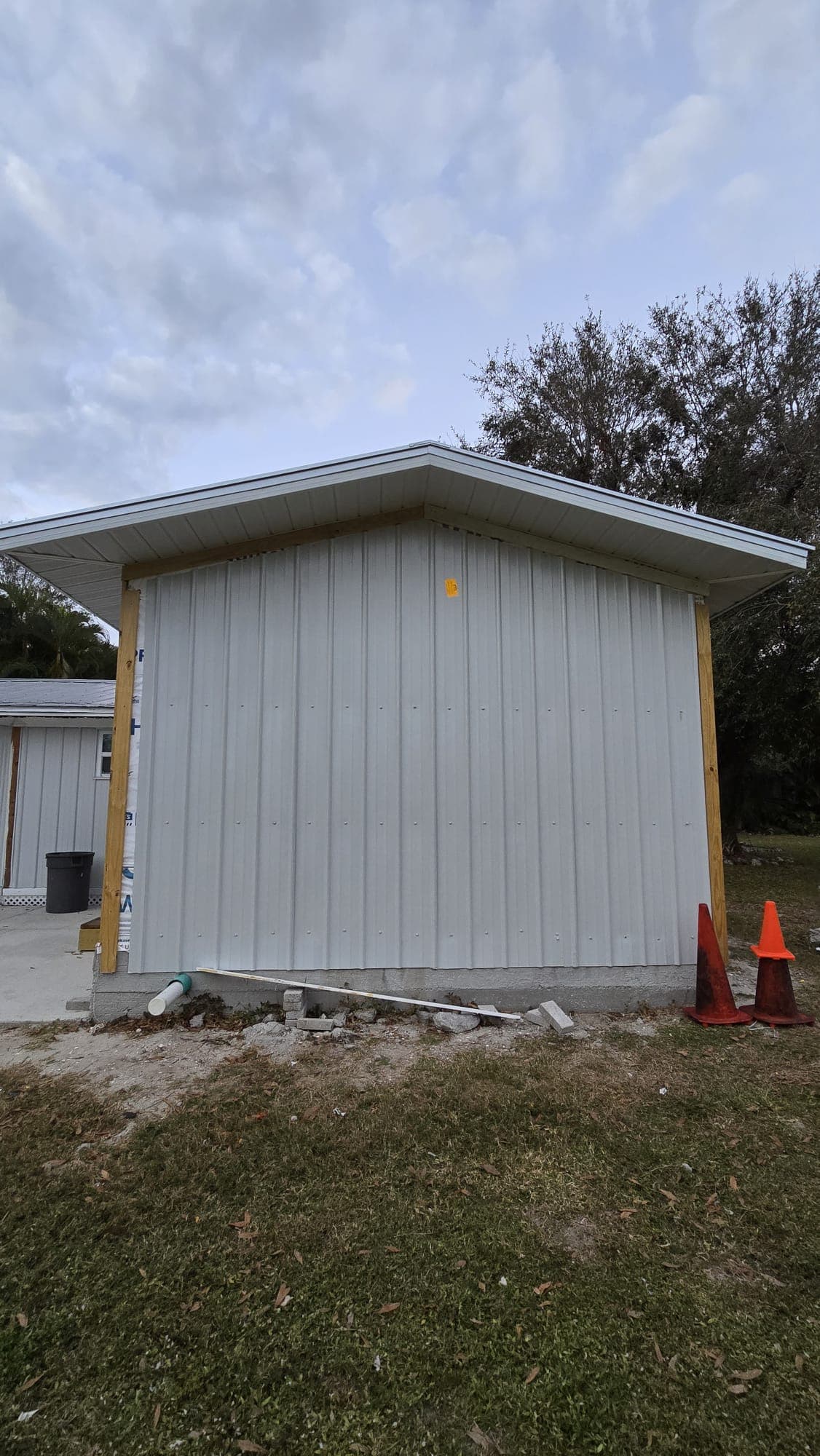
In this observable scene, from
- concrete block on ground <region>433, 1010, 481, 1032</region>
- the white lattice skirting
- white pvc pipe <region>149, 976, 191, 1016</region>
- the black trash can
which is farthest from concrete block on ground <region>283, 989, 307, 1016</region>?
the white lattice skirting

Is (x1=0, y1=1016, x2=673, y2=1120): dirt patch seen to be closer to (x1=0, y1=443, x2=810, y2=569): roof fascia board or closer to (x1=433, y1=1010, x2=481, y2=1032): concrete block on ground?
(x1=433, y1=1010, x2=481, y2=1032): concrete block on ground

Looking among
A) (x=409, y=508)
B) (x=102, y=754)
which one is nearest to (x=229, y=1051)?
(x=409, y=508)

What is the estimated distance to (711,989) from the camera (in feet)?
13.7

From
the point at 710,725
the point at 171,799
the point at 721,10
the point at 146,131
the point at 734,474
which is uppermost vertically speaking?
the point at 721,10

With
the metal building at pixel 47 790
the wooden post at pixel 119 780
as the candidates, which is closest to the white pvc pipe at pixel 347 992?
the wooden post at pixel 119 780

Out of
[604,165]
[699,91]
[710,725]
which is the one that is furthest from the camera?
[604,165]

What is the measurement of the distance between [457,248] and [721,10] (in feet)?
14.4

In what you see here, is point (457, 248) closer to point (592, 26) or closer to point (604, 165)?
point (604, 165)

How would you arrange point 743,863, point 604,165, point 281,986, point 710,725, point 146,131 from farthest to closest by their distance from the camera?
1. point 743,863
2. point 604,165
3. point 146,131
4. point 710,725
5. point 281,986

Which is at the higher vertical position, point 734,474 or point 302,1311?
point 734,474

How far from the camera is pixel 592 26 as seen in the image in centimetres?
782

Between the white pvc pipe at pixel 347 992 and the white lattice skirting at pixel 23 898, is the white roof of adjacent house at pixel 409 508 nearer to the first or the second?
the white pvc pipe at pixel 347 992

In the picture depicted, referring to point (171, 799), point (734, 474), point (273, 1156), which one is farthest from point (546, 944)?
point (734, 474)

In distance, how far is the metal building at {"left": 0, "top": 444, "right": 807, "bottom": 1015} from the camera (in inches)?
167
